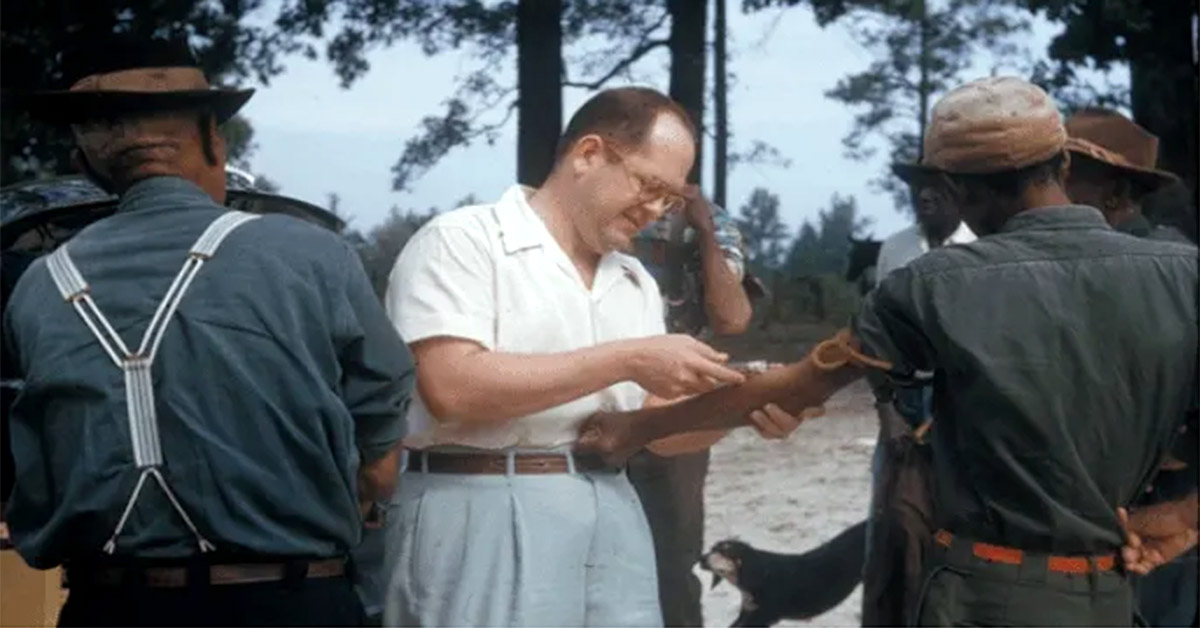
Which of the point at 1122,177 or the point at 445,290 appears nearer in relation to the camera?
the point at 445,290

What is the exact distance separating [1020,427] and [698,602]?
2.64m

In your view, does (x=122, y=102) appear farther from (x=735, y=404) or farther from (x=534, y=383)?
(x=735, y=404)

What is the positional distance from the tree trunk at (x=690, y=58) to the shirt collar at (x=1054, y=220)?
2200 mm

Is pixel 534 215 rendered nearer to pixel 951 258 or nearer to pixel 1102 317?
pixel 951 258

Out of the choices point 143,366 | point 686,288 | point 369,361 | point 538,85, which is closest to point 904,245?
point 686,288

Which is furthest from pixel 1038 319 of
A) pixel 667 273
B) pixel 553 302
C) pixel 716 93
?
→ pixel 716 93

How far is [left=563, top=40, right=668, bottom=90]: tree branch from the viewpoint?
455cm

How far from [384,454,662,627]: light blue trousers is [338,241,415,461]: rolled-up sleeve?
0.30 metres

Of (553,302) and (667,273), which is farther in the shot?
(667,273)

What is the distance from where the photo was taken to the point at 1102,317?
2.56 m

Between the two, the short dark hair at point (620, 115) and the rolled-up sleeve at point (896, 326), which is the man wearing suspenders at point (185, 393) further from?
the rolled-up sleeve at point (896, 326)

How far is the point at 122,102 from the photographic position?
231 cm

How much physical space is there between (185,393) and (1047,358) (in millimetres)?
1171

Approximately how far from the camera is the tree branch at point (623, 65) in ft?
14.9
